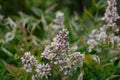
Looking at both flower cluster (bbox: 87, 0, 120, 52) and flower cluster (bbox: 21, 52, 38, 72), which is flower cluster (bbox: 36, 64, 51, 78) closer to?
flower cluster (bbox: 21, 52, 38, 72)

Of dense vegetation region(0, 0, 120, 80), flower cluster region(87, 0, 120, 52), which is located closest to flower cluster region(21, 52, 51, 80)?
dense vegetation region(0, 0, 120, 80)

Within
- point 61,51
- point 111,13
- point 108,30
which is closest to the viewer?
point 61,51

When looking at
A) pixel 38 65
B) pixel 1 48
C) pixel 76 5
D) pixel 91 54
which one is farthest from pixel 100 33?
pixel 76 5

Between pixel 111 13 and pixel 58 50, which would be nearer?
pixel 58 50

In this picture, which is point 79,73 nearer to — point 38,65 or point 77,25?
point 38,65

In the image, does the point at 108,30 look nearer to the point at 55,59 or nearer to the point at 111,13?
the point at 111,13

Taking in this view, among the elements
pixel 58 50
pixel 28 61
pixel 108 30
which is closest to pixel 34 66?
pixel 28 61

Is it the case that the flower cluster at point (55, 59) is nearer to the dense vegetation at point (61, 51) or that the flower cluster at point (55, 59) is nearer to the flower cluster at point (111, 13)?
the dense vegetation at point (61, 51)

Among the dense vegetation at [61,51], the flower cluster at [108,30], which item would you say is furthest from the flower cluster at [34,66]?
the flower cluster at [108,30]
